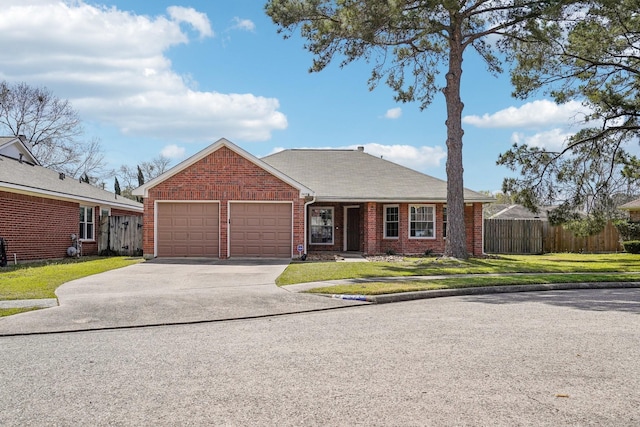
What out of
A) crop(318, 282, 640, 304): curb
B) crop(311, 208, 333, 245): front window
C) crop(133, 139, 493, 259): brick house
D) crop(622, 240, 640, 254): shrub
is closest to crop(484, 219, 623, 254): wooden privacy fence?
crop(622, 240, 640, 254): shrub

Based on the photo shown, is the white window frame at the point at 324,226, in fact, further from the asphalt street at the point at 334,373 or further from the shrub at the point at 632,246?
the asphalt street at the point at 334,373

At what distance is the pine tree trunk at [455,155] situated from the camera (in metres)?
18.8

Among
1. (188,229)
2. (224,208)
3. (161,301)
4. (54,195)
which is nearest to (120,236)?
(54,195)

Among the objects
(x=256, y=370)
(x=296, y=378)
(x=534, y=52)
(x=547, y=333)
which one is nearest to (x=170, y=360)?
(x=256, y=370)

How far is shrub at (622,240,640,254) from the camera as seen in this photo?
26.8m

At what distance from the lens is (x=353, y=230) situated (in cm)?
2505

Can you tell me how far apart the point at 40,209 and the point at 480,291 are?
16.3 m

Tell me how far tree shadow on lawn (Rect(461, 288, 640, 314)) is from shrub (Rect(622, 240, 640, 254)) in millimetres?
16063

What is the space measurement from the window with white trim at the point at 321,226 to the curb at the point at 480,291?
1267 cm

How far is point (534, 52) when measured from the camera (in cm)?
1959

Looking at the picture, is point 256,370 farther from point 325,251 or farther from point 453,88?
point 325,251

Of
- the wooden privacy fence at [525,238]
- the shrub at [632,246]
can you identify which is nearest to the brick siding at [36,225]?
the wooden privacy fence at [525,238]

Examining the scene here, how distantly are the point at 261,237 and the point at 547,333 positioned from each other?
14.4 meters

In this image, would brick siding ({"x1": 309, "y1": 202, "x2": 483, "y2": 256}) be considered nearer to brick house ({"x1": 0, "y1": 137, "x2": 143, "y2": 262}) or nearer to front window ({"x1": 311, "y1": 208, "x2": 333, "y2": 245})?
front window ({"x1": 311, "y1": 208, "x2": 333, "y2": 245})
